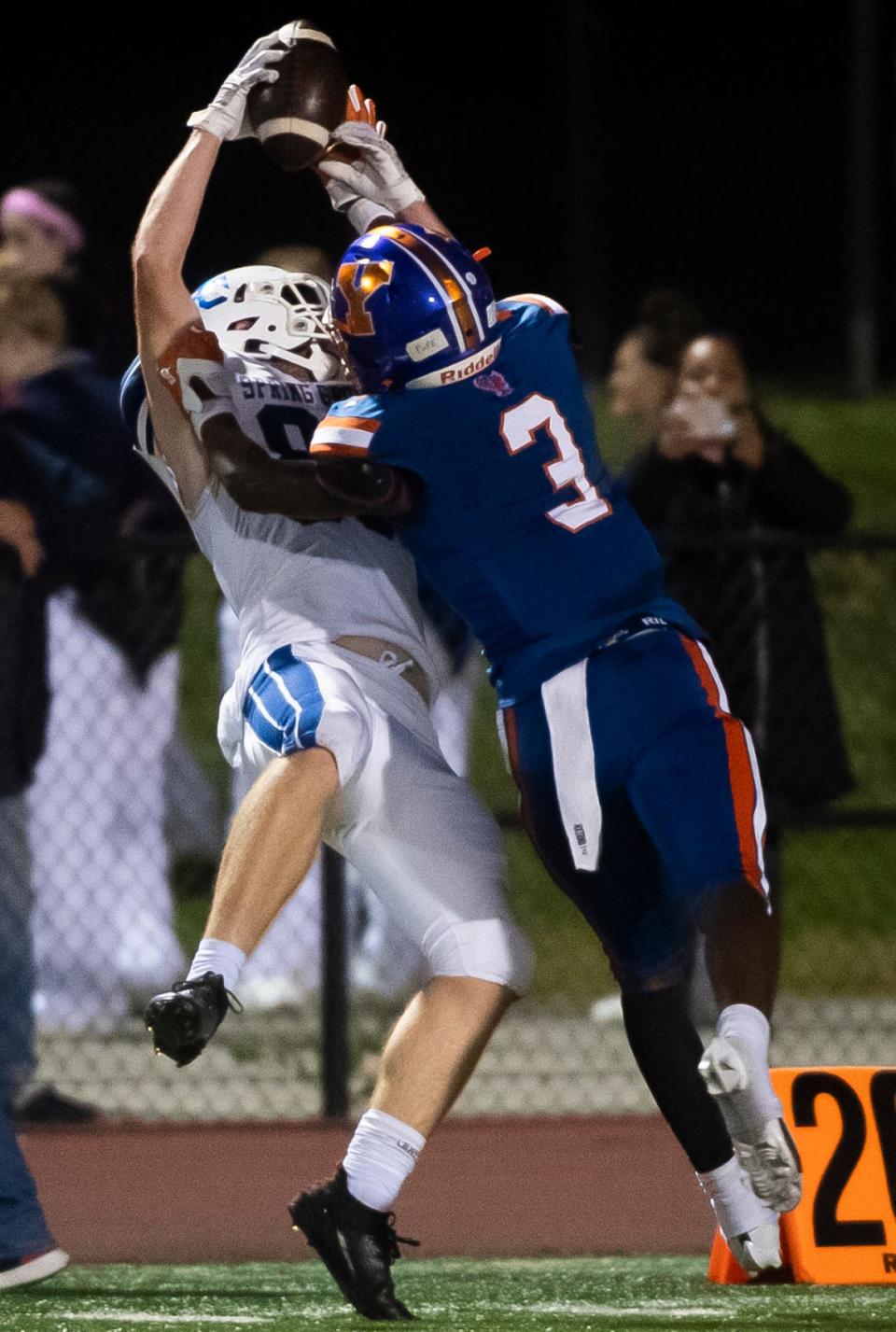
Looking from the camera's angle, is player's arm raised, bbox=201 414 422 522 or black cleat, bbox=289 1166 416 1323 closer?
black cleat, bbox=289 1166 416 1323

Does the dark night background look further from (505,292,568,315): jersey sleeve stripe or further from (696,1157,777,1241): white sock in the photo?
(696,1157,777,1241): white sock

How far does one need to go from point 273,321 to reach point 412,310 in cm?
55

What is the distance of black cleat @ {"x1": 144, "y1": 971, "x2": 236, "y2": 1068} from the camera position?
3.97m

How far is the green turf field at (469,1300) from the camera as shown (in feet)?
14.2

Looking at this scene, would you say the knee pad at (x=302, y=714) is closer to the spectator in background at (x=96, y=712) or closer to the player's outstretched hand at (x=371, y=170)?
the player's outstretched hand at (x=371, y=170)

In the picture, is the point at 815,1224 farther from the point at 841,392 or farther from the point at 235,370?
the point at 841,392

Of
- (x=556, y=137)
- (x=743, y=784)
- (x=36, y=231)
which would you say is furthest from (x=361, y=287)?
(x=556, y=137)

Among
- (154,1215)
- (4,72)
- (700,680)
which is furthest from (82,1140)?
(4,72)

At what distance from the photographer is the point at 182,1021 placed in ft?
13.0

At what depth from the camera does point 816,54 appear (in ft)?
72.2

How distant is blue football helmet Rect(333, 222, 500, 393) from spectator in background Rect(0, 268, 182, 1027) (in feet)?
8.76

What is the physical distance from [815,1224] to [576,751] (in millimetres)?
1172

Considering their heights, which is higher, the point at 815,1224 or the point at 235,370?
the point at 235,370

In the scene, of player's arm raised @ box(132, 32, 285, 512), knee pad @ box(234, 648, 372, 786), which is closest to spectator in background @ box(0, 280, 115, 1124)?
player's arm raised @ box(132, 32, 285, 512)
